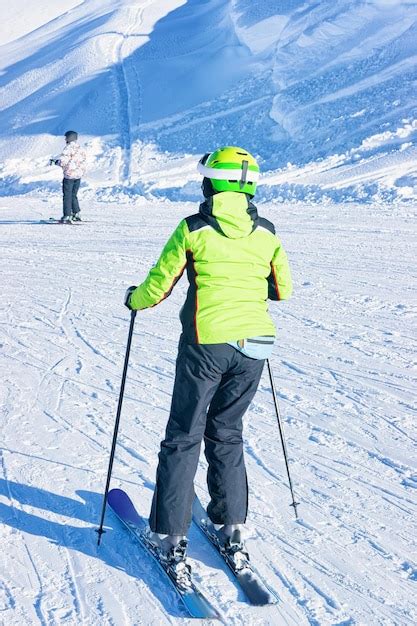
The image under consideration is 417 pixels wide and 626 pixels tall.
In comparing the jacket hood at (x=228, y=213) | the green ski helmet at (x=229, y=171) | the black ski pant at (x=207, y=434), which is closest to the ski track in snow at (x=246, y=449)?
→ the black ski pant at (x=207, y=434)

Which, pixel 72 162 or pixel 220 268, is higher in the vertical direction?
pixel 72 162

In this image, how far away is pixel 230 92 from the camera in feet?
85.3

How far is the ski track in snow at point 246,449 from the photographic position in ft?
11.3

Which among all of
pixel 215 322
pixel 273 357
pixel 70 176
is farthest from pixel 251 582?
pixel 70 176

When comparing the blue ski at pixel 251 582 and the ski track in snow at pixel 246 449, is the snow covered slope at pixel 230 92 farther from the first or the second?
the blue ski at pixel 251 582

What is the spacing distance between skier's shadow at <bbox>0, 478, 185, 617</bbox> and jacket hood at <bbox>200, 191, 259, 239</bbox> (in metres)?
1.47

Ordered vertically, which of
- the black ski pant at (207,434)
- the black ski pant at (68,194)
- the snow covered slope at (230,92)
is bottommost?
the black ski pant at (207,434)

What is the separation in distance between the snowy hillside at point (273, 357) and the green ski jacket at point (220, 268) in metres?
1.07

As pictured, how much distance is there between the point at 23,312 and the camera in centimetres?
836

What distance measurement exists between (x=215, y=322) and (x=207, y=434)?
0.54 metres

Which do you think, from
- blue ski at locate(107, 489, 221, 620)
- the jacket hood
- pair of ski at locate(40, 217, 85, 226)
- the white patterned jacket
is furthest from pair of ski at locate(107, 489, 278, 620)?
the white patterned jacket

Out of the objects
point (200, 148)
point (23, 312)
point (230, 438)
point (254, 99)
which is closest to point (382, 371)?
point (230, 438)

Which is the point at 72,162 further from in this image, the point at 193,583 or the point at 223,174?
the point at 193,583

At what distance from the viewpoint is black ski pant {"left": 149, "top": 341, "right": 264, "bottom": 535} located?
346 cm
